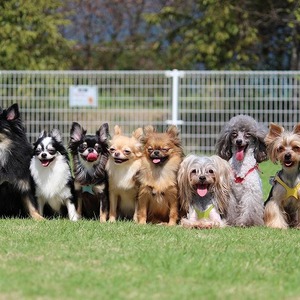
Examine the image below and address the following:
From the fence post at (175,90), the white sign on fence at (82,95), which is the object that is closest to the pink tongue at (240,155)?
the fence post at (175,90)

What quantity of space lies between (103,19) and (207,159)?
1601 cm

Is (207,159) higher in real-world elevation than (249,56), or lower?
lower

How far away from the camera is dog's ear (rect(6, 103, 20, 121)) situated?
6.45 meters

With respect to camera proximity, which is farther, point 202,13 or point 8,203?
point 202,13

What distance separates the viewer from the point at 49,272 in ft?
13.3

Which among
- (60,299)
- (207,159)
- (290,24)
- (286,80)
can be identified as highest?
(290,24)

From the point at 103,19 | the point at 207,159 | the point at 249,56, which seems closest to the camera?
the point at 207,159

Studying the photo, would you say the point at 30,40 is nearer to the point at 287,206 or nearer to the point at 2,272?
the point at 287,206

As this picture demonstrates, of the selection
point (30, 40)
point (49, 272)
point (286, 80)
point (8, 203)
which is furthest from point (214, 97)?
point (49, 272)

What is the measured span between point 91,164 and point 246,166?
51.9 inches

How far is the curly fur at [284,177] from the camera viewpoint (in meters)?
5.86

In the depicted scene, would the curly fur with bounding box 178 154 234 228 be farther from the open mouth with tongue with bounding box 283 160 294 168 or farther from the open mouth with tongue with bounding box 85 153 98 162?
the open mouth with tongue with bounding box 85 153 98 162

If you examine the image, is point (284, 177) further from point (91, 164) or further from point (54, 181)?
point (54, 181)

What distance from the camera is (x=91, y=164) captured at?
632 centimetres
